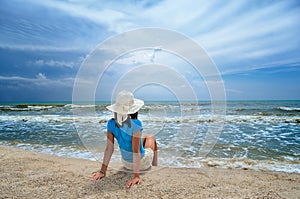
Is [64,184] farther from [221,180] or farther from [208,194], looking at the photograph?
[221,180]

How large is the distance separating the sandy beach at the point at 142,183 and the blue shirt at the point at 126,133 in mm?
374

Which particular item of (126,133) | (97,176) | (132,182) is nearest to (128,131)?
(126,133)

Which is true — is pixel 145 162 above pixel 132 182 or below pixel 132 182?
above

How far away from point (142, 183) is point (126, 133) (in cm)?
76

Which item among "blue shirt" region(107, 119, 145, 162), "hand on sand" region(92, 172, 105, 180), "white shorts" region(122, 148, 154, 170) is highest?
"blue shirt" region(107, 119, 145, 162)

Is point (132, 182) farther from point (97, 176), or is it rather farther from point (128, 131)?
point (128, 131)

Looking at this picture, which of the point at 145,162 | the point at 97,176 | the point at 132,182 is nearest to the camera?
the point at 132,182

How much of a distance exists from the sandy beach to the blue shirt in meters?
0.37

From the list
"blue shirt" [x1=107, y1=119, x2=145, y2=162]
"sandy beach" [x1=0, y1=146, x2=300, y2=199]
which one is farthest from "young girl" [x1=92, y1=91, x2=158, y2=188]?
"sandy beach" [x1=0, y1=146, x2=300, y2=199]

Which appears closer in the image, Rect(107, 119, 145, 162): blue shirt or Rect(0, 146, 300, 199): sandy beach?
Result: Rect(0, 146, 300, 199): sandy beach

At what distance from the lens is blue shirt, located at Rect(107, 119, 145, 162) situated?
9.44 feet

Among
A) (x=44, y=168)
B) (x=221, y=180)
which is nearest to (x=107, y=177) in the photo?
(x=44, y=168)

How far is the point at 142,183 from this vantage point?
9.70ft

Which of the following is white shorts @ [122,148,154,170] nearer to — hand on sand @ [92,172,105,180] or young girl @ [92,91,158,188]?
young girl @ [92,91,158,188]
